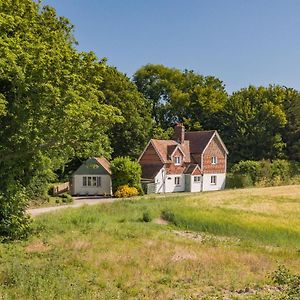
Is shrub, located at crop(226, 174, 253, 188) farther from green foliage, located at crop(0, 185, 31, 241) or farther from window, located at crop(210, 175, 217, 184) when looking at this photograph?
green foliage, located at crop(0, 185, 31, 241)

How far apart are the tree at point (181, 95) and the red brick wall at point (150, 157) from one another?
20.4 meters

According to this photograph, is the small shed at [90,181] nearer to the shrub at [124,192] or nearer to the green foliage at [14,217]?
the shrub at [124,192]

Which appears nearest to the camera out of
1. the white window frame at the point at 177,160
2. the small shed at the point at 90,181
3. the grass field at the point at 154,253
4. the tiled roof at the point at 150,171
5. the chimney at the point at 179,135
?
the grass field at the point at 154,253

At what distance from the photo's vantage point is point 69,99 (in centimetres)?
1991

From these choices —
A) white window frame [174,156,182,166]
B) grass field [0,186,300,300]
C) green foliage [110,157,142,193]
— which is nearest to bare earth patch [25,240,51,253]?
grass field [0,186,300,300]

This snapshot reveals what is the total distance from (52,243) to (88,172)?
31666 mm

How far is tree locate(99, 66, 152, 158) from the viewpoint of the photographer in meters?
61.8

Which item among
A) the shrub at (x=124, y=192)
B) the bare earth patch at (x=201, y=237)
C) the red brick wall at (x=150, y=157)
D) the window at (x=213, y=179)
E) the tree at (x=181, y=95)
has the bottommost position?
the bare earth patch at (x=201, y=237)

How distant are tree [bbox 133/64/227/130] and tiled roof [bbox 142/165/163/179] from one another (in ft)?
73.3

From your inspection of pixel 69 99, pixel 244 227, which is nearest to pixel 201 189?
pixel 244 227

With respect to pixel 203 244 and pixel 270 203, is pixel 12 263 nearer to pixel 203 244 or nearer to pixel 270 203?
pixel 203 244

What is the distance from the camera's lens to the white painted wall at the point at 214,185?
6124 centimetres

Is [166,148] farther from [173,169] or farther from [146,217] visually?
[146,217]

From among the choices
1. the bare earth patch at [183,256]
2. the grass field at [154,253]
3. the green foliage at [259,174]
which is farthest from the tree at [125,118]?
the bare earth patch at [183,256]
